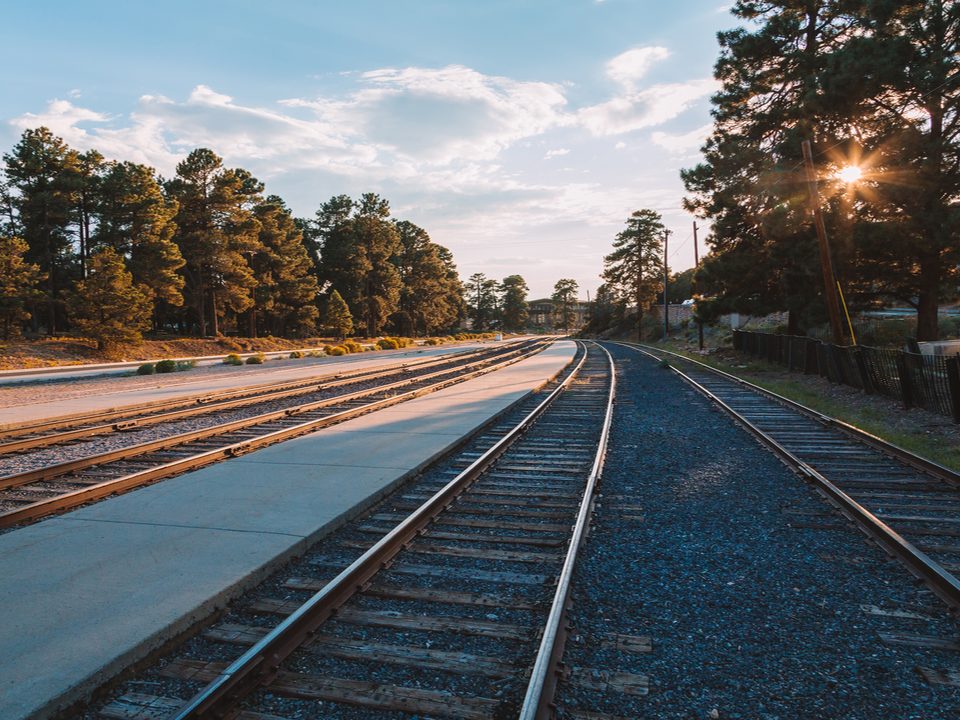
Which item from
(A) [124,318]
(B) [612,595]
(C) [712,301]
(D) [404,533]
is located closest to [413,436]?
(D) [404,533]

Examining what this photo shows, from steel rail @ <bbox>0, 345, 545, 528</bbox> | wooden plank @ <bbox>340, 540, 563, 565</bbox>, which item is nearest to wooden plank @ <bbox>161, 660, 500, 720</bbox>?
wooden plank @ <bbox>340, 540, 563, 565</bbox>

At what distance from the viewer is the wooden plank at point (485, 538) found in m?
4.87

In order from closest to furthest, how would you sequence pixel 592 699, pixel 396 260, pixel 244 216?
pixel 592 699 < pixel 244 216 < pixel 396 260

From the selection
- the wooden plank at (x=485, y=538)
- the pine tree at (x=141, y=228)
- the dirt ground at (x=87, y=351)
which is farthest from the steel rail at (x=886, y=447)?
the pine tree at (x=141, y=228)

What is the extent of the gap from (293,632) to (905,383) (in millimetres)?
13115

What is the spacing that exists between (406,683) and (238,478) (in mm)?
4385

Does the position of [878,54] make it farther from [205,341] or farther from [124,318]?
[205,341]

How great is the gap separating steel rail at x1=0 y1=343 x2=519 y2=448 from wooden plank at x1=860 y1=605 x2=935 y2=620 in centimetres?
1072

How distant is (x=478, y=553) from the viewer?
4633mm

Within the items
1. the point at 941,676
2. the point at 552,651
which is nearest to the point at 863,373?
the point at 941,676

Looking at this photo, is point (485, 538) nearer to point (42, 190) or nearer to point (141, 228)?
point (141, 228)

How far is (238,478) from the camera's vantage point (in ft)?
21.5

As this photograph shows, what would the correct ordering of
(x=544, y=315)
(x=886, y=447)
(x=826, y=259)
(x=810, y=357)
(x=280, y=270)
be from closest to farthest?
(x=886, y=447) < (x=826, y=259) < (x=810, y=357) < (x=280, y=270) < (x=544, y=315)

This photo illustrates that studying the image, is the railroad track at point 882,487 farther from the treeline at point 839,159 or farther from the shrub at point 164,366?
the shrub at point 164,366
